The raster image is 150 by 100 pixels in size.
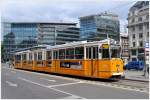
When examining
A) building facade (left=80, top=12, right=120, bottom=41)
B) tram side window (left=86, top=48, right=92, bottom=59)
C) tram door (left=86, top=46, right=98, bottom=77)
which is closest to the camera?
tram door (left=86, top=46, right=98, bottom=77)

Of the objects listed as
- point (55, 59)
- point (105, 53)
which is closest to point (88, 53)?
point (105, 53)

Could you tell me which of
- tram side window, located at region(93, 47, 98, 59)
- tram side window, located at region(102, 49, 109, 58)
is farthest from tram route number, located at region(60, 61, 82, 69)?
tram side window, located at region(102, 49, 109, 58)

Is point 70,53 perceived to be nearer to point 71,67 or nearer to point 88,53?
point 71,67

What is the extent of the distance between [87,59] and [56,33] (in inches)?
3102

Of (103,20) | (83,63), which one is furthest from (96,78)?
(103,20)

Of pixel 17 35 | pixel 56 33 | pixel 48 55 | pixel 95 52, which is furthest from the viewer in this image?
pixel 17 35

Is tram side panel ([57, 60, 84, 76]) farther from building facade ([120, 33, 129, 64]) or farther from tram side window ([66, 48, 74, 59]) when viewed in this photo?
building facade ([120, 33, 129, 64])

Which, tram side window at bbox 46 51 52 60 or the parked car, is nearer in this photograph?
tram side window at bbox 46 51 52 60

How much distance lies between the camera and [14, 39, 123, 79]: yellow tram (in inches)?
951

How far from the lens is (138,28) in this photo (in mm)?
107562

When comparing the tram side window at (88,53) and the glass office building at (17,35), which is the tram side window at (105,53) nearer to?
the tram side window at (88,53)

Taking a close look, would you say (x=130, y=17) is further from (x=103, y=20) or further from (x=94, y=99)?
(x=94, y=99)

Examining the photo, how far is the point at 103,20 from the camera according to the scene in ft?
218

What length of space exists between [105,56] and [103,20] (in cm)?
4273
